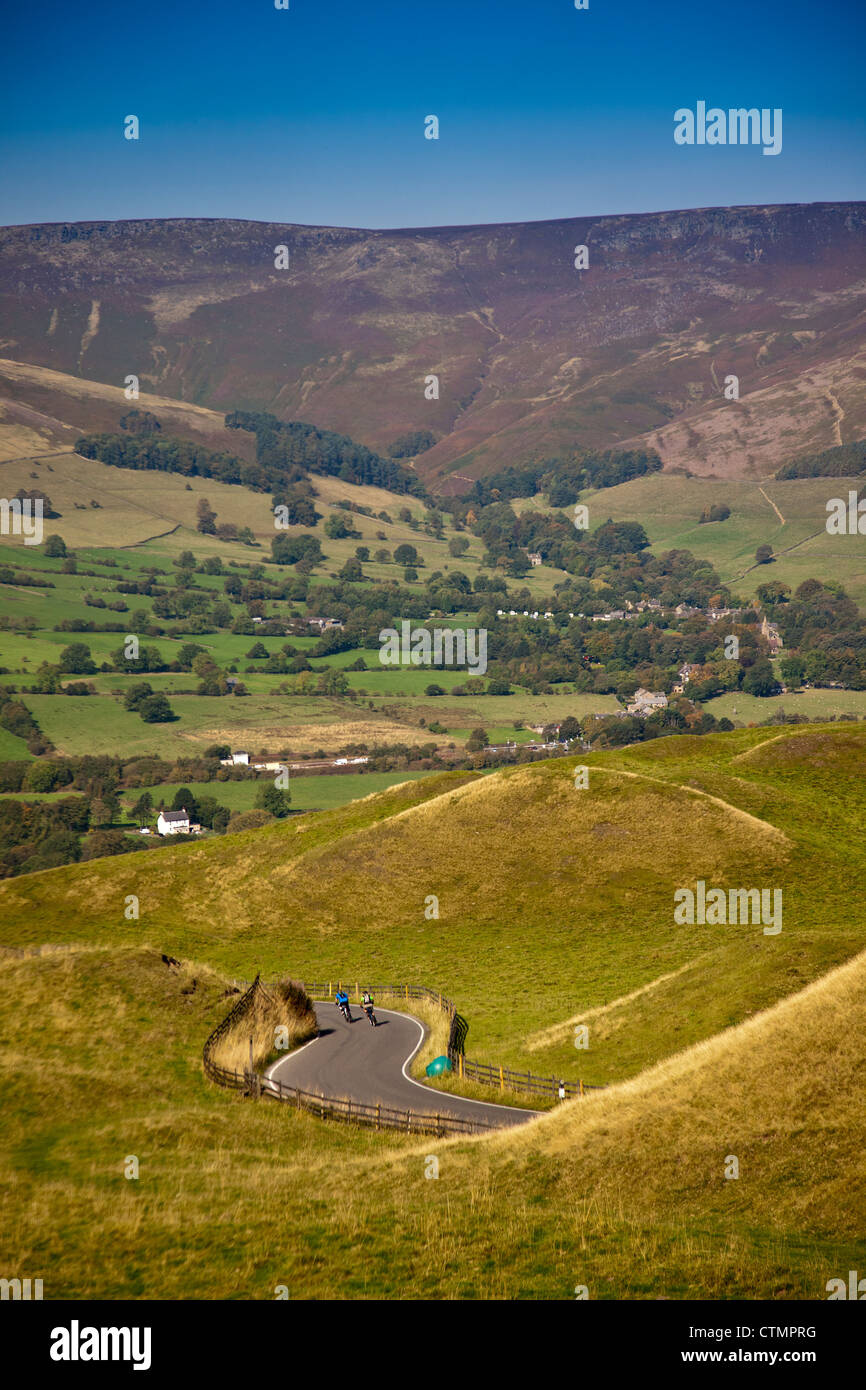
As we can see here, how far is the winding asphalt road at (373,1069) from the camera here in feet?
141

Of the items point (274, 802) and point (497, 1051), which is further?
point (274, 802)

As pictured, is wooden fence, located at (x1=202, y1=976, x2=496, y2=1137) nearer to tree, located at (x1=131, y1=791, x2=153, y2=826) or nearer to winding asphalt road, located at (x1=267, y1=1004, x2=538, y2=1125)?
winding asphalt road, located at (x1=267, y1=1004, x2=538, y2=1125)

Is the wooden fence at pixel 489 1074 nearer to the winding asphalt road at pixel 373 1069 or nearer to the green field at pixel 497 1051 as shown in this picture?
the green field at pixel 497 1051

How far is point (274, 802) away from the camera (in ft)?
555

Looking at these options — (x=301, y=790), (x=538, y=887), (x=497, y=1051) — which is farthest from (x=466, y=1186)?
(x=301, y=790)

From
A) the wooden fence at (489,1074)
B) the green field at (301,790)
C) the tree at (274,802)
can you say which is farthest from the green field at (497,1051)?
the green field at (301,790)

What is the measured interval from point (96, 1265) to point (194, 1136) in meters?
10.2

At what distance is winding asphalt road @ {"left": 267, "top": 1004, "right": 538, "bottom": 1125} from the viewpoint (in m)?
43.0

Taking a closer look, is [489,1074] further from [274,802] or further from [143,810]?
[143,810]

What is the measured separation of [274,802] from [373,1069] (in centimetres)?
12254

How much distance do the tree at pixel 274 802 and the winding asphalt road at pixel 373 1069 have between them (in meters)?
109
